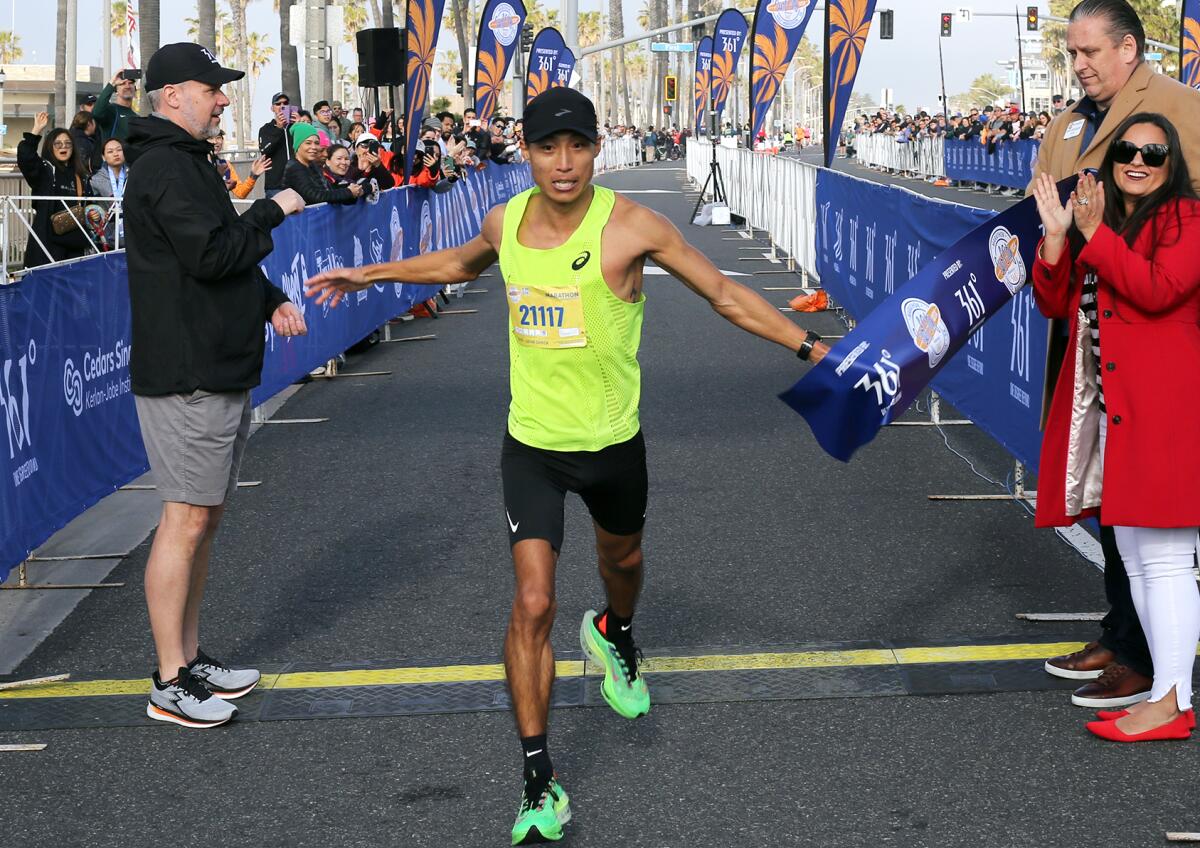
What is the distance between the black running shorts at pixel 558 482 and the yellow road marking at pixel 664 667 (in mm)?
1135

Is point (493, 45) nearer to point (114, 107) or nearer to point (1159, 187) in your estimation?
point (114, 107)

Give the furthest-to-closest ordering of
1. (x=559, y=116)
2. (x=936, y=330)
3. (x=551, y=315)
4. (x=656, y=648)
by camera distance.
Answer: (x=656, y=648) → (x=936, y=330) → (x=551, y=315) → (x=559, y=116)

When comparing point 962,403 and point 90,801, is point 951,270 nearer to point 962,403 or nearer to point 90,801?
point 90,801

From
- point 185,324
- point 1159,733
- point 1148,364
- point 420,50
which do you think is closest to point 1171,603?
point 1159,733

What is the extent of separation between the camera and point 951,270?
560 centimetres

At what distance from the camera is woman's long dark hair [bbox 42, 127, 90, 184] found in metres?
14.2

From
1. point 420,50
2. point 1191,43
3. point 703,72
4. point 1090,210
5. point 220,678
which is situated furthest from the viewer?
point 703,72

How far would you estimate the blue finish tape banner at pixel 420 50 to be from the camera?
1808 centimetres

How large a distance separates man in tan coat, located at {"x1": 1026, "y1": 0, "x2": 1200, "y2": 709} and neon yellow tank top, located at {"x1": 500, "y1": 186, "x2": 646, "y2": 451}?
65.2 inches

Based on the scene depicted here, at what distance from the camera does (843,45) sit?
56.1ft

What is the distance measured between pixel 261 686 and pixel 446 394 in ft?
22.0

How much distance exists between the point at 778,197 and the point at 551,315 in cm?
1821

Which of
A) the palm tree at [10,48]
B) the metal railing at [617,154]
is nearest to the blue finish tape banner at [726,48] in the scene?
the metal railing at [617,154]

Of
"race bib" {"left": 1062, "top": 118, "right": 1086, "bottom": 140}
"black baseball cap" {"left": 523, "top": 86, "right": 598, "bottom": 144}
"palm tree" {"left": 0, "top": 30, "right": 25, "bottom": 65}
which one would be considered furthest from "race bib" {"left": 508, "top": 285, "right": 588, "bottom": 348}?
"palm tree" {"left": 0, "top": 30, "right": 25, "bottom": 65}
